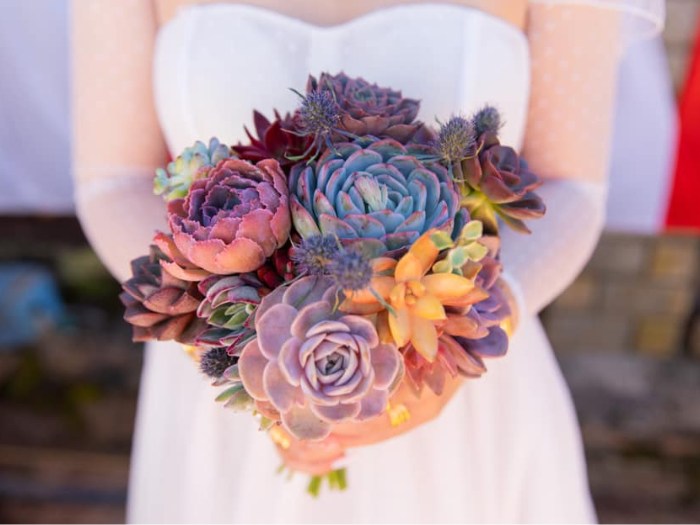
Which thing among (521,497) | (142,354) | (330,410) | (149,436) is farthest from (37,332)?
(330,410)

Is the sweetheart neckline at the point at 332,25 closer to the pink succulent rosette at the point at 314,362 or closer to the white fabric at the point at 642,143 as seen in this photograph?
the pink succulent rosette at the point at 314,362

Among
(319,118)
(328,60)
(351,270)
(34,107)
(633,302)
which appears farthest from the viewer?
(633,302)

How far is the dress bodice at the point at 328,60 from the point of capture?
0.96 meters

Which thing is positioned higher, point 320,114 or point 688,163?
point 688,163

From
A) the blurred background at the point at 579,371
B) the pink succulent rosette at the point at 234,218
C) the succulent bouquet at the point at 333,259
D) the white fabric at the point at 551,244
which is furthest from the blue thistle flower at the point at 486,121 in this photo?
the blurred background at the point at 579,371

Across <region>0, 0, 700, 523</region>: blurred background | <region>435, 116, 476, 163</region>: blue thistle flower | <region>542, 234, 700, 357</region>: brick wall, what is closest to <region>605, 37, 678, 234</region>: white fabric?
<region>0, 0, 700, 523</region>: blurred background

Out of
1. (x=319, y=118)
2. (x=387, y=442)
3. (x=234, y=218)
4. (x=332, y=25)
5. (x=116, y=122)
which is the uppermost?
(x=332, y=25)

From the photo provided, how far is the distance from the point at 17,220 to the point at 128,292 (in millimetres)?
2045

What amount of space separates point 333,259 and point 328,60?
1.66 feet

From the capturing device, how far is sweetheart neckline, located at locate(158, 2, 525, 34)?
0.96m

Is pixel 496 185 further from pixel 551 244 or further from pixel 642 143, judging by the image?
pixel 642 143

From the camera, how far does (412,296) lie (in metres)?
0.58

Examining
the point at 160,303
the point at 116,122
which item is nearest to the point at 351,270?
the point at 160,303

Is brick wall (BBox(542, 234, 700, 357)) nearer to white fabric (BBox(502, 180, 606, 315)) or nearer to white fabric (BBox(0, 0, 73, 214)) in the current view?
white fabric (BBox(502, 180, 606, 315))
